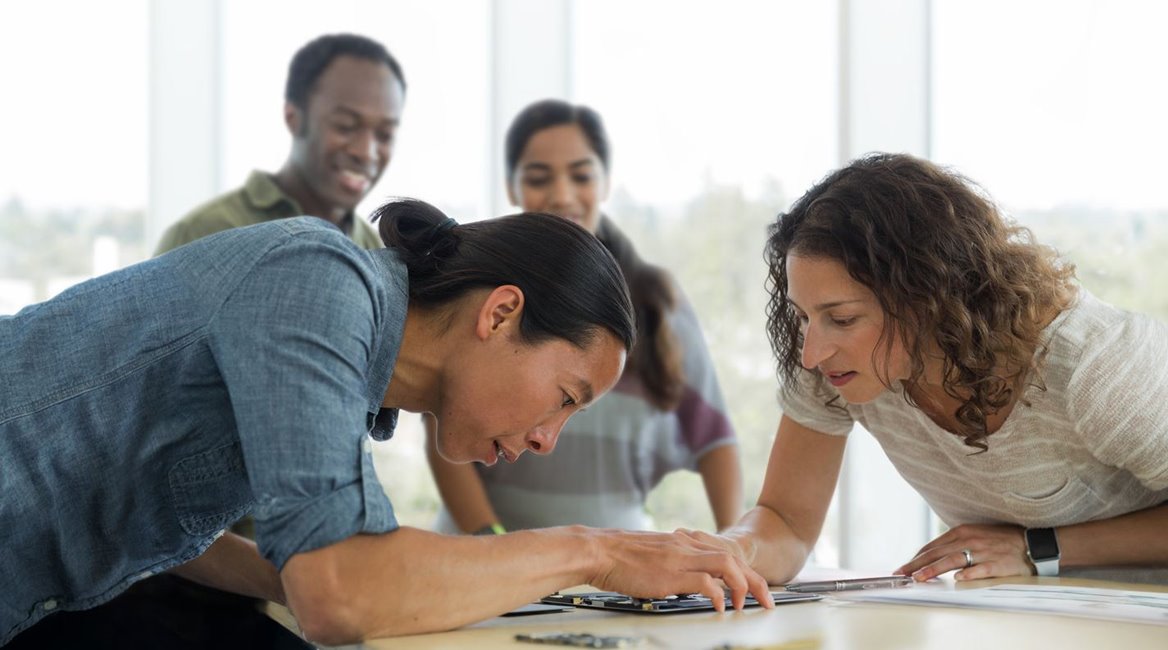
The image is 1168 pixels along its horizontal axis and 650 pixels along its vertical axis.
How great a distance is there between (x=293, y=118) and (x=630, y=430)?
1211 millimetres

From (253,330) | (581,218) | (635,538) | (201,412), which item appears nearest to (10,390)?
(201,412)

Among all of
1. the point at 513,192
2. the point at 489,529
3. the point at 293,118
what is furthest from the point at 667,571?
the point at 293,118

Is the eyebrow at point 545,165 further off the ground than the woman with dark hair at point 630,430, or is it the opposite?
the eyebrow at point 545,165

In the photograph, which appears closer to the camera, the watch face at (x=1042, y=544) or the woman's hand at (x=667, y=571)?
the woman's hand at (x=667, y=571)

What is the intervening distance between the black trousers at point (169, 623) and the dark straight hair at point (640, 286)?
4.42 ft

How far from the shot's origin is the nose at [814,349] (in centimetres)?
179

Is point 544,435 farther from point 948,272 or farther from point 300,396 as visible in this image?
point 948,272

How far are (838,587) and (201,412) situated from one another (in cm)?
87

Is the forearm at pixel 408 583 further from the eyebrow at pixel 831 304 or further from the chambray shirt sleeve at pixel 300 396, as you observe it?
the eyebrow at pixel 831 304

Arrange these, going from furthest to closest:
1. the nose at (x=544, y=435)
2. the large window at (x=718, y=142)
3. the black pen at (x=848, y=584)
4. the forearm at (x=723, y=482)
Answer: the large window at (x=718, y=142)
the forearm at (x=723, y=482)
the black pen at (x=848, y=584)
the nose at (x=544, y=435)

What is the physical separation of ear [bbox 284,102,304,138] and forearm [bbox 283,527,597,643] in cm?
209

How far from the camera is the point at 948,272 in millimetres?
1735

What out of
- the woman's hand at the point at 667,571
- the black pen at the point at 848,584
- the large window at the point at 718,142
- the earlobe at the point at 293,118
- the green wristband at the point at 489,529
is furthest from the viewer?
the large window at the point at 718,142

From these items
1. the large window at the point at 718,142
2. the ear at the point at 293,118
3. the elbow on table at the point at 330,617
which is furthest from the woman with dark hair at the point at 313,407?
the large window at the point at 718,142
